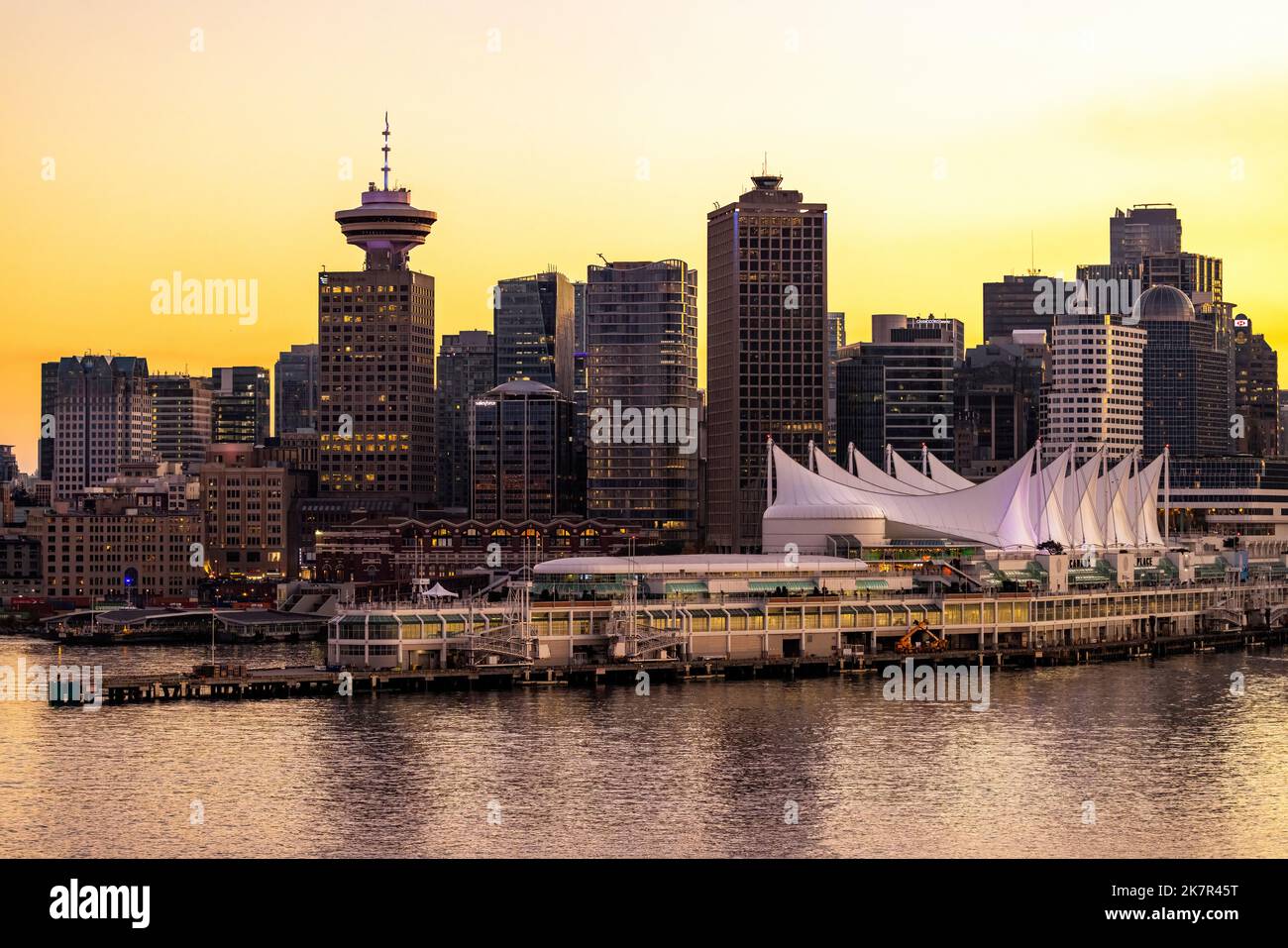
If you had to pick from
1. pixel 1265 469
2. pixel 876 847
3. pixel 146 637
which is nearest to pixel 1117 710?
pixel 876 847

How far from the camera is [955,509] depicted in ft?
359

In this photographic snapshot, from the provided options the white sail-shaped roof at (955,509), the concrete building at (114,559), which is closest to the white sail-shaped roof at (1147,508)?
the white sail-shaped roof at (955,509)

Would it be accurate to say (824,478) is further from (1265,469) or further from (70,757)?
(1265,469)

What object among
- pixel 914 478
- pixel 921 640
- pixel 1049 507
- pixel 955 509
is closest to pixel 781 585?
pixel 921 640

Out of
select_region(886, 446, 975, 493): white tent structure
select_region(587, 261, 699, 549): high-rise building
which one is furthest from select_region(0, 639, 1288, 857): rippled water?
select_region(587, 261, 699, 549): high-rise building

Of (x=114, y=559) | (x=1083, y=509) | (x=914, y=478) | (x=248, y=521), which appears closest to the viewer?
(x=1083, y=509)

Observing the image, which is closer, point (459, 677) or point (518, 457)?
point (459, 677)

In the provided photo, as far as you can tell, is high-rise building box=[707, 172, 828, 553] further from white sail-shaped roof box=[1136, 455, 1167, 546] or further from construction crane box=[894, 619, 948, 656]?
construction crane box=[894, 619, 948, 656]

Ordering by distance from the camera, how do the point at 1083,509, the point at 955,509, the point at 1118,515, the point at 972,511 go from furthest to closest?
the point at 1118,515 < the point at 1083,509 < the point at 955,509 < the point at 972,511

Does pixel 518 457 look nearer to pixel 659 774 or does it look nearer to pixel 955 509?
pixel 955 509

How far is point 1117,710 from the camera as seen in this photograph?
71688mm

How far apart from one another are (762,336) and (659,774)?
127314mm

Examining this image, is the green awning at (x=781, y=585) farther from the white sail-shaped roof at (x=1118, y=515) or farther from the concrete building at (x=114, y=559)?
the concrete building at (x=114, y=559)
